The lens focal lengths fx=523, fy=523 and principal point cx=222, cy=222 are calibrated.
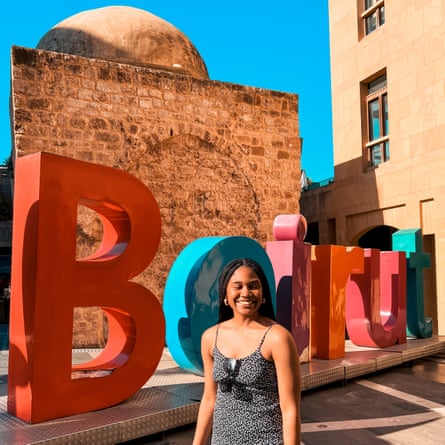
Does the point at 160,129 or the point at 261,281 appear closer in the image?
the point at 261,281

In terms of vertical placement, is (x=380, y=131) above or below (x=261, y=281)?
above

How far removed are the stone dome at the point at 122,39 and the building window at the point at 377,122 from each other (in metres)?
4.24

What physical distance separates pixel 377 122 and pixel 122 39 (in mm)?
6205

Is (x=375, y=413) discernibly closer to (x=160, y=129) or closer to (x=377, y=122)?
(x=160, y=129)

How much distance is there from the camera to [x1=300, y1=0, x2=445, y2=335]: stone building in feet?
34.3

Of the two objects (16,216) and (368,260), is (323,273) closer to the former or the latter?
(368,260)

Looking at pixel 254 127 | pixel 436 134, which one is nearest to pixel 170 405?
pixel 254 127

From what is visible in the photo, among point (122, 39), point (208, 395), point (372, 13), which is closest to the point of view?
point (208, 395)

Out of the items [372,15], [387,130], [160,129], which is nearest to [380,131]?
[387,130]

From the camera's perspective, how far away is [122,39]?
11.6m

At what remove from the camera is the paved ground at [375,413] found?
15.9 feet

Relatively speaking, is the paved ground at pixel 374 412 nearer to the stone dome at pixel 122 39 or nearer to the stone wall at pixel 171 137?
the stone wall at pixel 171 137

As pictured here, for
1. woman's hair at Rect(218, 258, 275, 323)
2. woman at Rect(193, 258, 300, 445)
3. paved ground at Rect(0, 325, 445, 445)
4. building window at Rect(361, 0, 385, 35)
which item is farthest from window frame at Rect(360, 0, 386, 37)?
woman at Rect(193, 258, 300, 445)

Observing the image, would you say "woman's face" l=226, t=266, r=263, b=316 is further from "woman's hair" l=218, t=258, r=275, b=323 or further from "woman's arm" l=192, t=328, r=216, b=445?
"woman's arm" l=192, t=328, r=216, b=445
